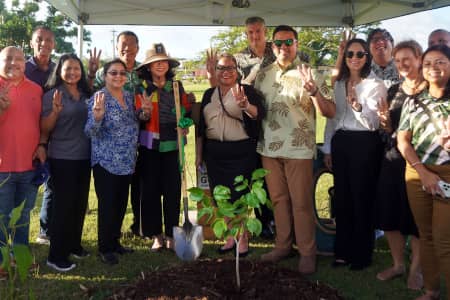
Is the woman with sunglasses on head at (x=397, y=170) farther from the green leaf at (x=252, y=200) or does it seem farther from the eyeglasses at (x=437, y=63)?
the green leaf at (x=252, y=200)

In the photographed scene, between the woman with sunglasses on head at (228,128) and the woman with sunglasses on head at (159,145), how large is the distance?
10.7 inches

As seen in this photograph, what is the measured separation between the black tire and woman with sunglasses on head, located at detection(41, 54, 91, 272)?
7.36 ft

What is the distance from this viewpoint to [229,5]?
24.3 ft

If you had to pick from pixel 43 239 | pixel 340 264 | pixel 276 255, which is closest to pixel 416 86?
pixel 340 264

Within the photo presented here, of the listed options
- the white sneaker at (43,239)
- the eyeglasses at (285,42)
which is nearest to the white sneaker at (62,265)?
the white sneaker at (43,239)

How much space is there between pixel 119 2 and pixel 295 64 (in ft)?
14.0

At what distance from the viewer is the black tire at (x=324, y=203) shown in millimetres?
4535

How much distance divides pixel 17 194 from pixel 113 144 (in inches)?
35.7

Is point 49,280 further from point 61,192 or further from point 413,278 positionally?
point 413,278

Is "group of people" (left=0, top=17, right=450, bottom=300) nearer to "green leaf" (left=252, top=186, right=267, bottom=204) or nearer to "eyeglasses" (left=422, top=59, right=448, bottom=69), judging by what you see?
"eyeglasses" (left=422, top=59, right=448, bottom=69)

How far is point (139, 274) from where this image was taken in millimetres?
3941

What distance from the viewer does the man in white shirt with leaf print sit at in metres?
3.82

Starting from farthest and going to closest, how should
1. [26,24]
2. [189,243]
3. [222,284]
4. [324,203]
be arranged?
[26,24] < [324,203] < [189,243] < [222,284]

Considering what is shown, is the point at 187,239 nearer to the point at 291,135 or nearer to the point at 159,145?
the point at 159,145
